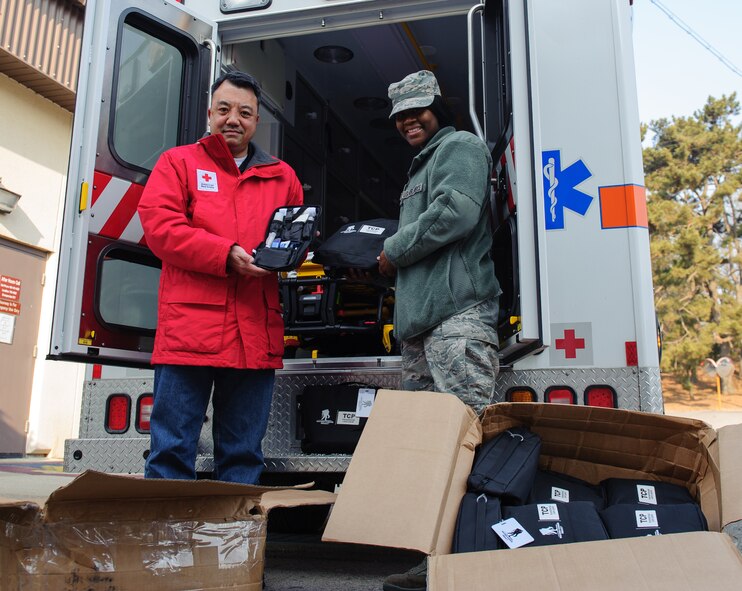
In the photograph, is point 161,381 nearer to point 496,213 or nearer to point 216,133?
point 216,133

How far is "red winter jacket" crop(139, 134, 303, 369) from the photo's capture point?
2.60m

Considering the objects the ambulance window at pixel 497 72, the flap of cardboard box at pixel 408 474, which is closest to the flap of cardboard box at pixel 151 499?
the flap of cardboard box at pixel 408 474

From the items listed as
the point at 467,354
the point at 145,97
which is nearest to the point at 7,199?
the point at 145,97

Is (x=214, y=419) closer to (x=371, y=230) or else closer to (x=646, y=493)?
(x=371, y=230)

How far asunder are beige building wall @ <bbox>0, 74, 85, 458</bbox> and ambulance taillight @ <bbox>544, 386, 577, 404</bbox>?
815cm

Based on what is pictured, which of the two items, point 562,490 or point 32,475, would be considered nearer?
point 562,490

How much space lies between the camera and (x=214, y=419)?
2791 mm

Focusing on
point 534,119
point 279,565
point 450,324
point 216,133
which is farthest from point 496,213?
point 279,565

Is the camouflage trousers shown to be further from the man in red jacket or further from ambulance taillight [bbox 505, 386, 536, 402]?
the man in red jacket

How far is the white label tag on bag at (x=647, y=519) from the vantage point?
1982mm

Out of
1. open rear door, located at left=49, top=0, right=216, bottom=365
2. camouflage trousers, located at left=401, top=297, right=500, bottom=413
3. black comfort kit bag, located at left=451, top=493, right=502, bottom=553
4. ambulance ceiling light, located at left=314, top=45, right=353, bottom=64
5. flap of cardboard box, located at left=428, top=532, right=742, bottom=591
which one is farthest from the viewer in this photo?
ambulance ceiling light, located at left=314, top=45, right=353, bottom=64

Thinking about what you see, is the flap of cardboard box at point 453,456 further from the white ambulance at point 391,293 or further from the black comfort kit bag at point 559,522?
the white ambulance at point 391,293

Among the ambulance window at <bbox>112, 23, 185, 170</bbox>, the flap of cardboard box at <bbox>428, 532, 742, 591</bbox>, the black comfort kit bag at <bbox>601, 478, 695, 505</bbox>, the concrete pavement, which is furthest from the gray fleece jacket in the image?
the concrete pavement

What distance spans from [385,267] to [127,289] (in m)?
1.11
